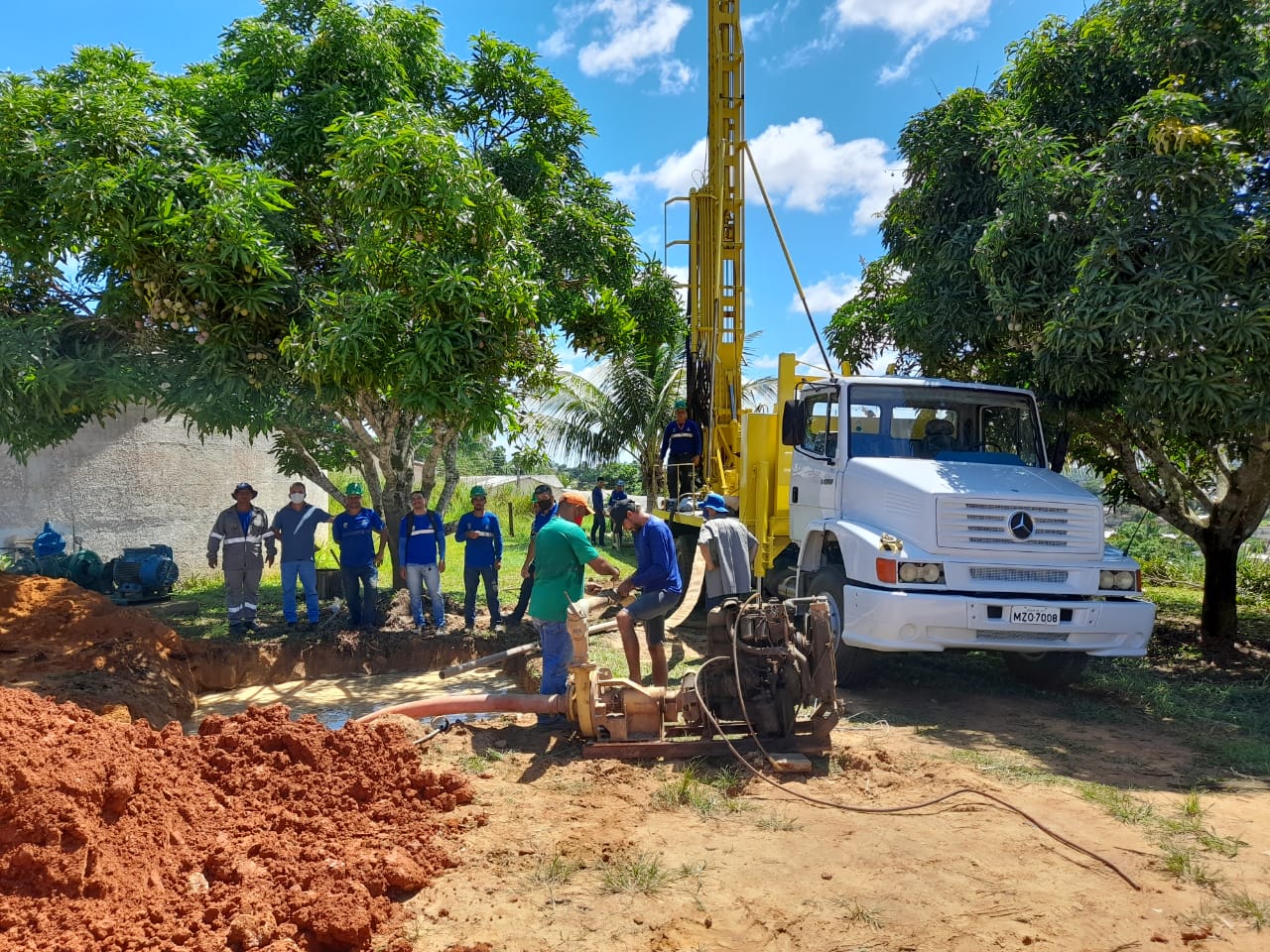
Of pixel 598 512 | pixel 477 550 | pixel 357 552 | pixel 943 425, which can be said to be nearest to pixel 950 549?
pixel 943 425

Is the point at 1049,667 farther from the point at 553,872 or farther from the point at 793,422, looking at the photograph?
the point at 553,872

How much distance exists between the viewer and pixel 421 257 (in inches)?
314

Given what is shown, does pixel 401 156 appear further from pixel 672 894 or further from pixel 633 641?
pixel 672 894

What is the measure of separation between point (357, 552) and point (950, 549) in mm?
6234

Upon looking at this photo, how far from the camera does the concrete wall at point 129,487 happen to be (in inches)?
490

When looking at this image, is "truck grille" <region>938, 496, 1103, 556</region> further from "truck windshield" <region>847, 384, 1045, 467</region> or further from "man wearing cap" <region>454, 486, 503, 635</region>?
"man wearing cap" <region>454, 486, 503, 635</region>

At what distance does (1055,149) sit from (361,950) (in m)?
8.05

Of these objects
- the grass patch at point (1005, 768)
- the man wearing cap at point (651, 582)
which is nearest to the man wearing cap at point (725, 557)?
the man wearing cap at point (651, 582)

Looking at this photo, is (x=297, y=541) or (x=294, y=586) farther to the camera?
(x=294, y=586)

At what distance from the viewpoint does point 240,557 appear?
975 centimetres

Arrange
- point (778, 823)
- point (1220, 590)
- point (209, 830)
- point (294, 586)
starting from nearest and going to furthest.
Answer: point (209, 830) < point (778, 823) < point (1220, 590) < point (294, 586)

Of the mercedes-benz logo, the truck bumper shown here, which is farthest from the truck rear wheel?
the mercedes-benz logo

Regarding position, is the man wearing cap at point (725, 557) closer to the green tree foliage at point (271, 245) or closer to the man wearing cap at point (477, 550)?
the green tree foliage at point (271, 245)

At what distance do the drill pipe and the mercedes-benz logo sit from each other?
354 cm
